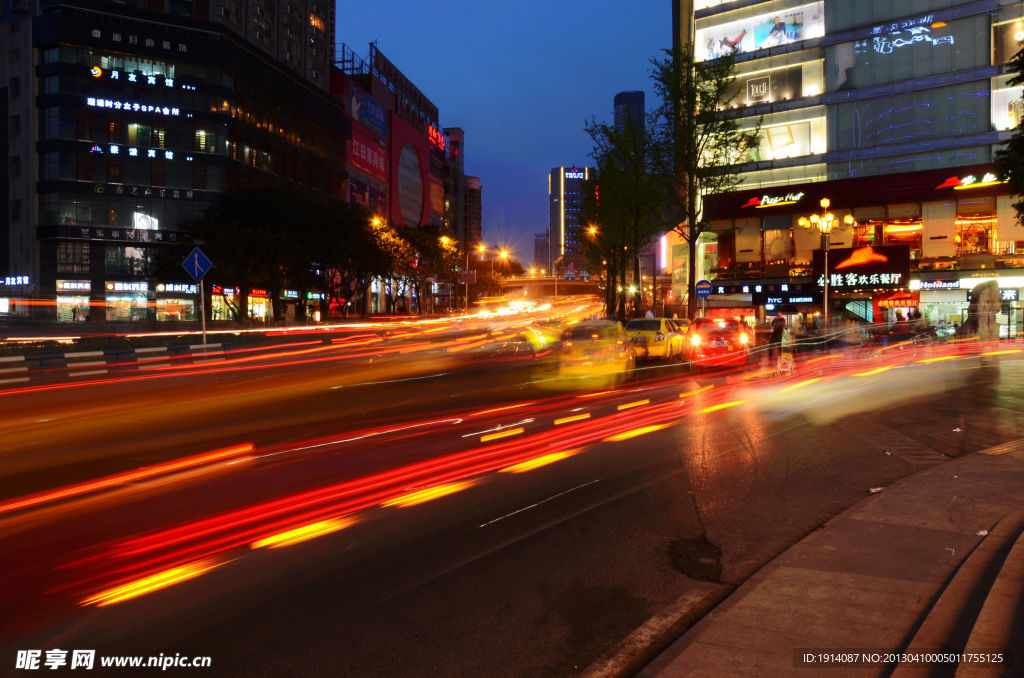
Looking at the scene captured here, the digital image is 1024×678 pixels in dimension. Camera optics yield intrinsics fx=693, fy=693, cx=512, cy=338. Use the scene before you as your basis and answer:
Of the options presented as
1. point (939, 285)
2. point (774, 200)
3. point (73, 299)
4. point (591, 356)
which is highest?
point (774, 200)

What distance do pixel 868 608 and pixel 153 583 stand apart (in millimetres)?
4903

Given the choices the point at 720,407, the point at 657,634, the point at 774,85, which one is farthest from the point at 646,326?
the point at 774,85

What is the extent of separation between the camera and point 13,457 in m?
9.44

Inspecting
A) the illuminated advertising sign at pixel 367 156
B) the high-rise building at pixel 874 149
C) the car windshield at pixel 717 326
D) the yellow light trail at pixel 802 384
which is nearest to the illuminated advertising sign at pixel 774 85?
the high-rise building at pixel 874 149

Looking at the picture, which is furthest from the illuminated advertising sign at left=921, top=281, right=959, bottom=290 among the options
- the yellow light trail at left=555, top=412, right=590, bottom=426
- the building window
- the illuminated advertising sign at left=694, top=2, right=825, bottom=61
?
the building window

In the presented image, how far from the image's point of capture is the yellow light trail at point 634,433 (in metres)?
10.5

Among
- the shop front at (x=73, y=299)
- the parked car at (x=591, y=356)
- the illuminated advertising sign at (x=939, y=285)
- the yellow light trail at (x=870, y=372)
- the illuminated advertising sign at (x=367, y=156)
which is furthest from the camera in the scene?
the illuminated advertising sign at (x=367, y=156)

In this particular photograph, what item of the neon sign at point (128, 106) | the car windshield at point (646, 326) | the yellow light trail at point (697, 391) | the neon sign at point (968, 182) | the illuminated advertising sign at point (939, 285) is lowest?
the yellow light trail at point (697, 391)

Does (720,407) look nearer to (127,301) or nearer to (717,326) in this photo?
(717,326)

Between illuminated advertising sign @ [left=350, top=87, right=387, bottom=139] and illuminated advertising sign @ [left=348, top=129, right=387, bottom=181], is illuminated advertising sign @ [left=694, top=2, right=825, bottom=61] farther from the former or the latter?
illuminated advertising sign @ [left=350, top=87, right=387, bottom=139]

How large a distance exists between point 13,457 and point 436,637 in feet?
26.9

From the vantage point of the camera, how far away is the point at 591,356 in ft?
63.0

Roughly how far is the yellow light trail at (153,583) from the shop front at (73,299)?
218 ft

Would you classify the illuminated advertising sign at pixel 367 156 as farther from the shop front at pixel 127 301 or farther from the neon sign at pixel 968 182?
the neon sign at pixel 968 182
